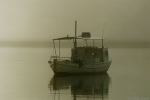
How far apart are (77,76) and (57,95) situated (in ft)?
8.02

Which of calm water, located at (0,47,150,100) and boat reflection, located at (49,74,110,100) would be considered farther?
boat reflection, located at (49,74,110,100)

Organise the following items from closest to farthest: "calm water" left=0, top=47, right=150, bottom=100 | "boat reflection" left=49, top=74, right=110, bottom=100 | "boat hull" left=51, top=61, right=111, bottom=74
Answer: "calm water" left=0, top=47, right=150, bottom=100 < "boat reflection" left=49, top=74, right=110, bottom=100 < "boat hull" left=51, top=61, right=111, bottom=74

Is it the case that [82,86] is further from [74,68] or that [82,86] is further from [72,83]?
[74,68]

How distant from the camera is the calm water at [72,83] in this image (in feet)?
25.5

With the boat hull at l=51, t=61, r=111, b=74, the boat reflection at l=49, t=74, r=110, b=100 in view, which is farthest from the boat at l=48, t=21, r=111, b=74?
the boat reflection at l=49, t=74, r=110, b=100

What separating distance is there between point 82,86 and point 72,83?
40cm

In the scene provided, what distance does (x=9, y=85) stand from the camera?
893 cm

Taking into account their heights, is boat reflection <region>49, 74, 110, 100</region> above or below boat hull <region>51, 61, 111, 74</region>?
below

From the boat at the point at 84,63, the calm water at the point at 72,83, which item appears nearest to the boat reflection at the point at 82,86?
the calm water at the point at 72,83

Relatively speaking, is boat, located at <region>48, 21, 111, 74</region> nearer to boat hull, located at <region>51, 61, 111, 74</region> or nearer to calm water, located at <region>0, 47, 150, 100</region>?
boat hull, located at <region>51, 61, 111, 74</region>

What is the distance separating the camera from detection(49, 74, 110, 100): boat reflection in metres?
7.99

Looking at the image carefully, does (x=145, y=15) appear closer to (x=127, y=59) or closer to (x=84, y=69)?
(x=127, y=59)

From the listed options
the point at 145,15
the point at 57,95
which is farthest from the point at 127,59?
the point at 57,95

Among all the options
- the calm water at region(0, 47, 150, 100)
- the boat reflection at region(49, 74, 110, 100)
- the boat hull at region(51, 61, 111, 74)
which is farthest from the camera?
the boat hull at region(51, 61, 111, 74)
